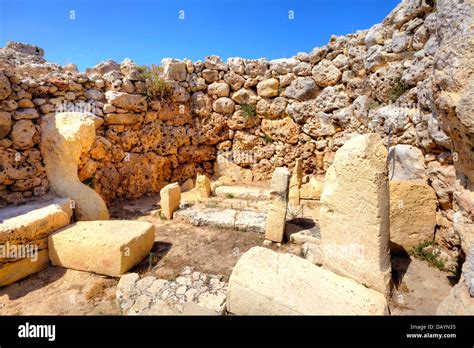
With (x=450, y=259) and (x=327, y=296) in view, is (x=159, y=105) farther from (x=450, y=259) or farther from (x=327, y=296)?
(x=450, y=259)

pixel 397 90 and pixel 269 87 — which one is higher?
pixel 269 87

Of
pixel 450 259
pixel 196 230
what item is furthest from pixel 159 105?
pixel 450 259

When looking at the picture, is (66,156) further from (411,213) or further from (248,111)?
(411,213)

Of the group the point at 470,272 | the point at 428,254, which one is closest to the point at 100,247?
the point at 470,272

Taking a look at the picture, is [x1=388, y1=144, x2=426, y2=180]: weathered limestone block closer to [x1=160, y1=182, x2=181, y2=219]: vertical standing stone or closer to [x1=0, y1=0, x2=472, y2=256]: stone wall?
[x1=0, y1=0, x2=472, y2=256]: stone wall

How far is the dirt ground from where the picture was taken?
251 centimetres

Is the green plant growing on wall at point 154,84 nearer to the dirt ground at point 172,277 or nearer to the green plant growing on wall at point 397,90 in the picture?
the dirt ground at point 172,277

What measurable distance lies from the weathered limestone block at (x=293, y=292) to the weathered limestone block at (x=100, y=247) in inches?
58.6

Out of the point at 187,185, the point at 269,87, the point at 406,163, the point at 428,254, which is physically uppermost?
the point at 269,87

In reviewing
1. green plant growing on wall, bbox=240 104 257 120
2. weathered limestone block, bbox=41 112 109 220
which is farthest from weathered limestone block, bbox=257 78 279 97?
weathered limestone block, bbox=41 112 109 220

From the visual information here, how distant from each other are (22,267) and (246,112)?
5929mm

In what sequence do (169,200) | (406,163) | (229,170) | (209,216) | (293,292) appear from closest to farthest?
(293,292) → (406,163) → (209,216) → (169,200) → (229,170)

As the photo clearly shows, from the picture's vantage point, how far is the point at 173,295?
2.56 metres

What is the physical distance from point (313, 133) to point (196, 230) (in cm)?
427
